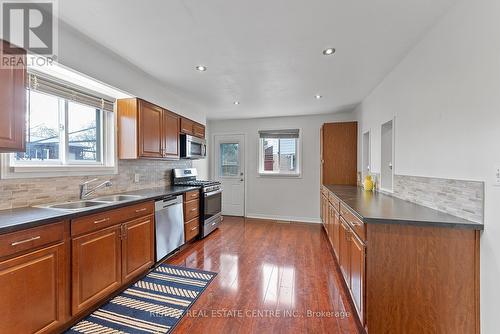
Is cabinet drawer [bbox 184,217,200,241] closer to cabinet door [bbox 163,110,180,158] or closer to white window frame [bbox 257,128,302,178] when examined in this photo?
cabinet door [bbox 163,110,180,158]

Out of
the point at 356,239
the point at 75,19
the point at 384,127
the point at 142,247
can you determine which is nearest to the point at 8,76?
the point at 75,19

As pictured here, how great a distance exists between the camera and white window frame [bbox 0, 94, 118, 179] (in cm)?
175

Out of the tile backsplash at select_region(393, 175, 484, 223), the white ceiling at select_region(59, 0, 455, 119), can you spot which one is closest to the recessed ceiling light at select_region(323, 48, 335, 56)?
the white ceiling at select_region(59, 0, 455, 119)

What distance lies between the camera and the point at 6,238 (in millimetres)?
1295

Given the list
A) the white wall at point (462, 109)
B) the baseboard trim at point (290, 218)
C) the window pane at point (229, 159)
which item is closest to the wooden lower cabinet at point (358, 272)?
the white wall at point (462, 109)

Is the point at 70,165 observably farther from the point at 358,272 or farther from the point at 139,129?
the point at 358,272

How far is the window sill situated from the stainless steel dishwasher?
29.6 inches

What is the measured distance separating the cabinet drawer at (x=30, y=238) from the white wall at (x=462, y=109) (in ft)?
9.25

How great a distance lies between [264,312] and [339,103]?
3.74 metres

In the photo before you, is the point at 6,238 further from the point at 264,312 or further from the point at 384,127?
the point at 384,127

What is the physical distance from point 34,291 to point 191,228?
210cm

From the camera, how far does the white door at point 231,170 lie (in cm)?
561

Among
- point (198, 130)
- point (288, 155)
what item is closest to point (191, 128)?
point (198, 130)

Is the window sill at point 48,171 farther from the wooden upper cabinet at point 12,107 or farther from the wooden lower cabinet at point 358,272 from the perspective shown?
the wooden lower cabinet at point 358,272
